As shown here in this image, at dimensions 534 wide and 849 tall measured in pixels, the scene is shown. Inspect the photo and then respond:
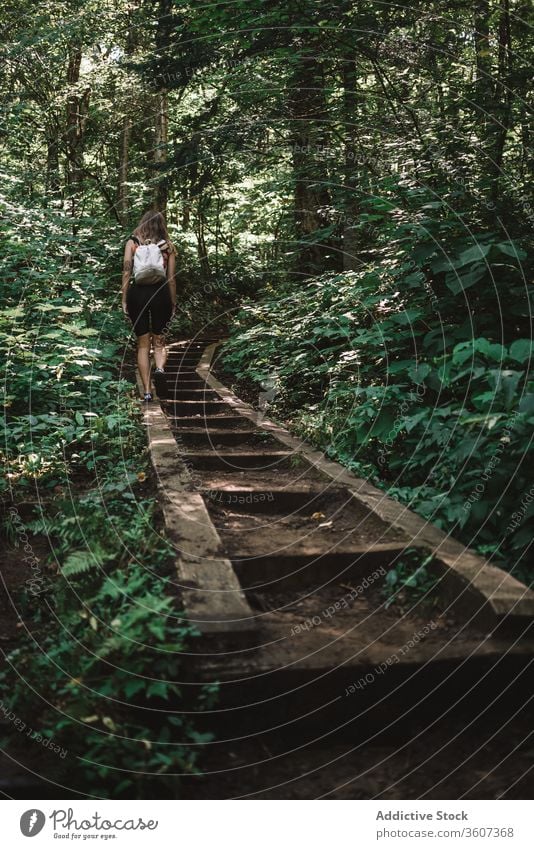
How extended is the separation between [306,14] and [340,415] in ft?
14.7

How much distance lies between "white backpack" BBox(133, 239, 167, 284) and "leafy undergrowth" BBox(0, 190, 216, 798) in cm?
93

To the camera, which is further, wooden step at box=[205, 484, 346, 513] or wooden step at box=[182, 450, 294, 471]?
wooden step at box=[182, 450, 294, 471]

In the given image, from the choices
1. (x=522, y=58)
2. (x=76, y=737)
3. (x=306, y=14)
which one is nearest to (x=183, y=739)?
(x=76, y=737)

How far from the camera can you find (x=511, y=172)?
622 cm

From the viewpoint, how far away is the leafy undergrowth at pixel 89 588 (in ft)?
7.53

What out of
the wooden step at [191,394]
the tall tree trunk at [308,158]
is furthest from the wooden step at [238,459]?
the tall tree trunk at [308,158]

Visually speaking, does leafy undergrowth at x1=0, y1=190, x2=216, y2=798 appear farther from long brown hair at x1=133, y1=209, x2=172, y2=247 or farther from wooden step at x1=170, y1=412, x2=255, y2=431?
long brown hair at x1=133, y1=209, x2=172, y2=247

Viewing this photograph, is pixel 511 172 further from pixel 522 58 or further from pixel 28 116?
pixel 28 116

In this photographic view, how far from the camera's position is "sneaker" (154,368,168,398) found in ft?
23.8

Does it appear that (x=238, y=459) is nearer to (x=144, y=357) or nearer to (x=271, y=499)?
(x=271, y=499)

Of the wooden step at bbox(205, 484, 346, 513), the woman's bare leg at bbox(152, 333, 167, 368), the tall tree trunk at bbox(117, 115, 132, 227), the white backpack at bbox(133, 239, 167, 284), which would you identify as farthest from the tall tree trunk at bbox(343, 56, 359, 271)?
the tall tree trunk at bbox(117, 115, 132, 227)

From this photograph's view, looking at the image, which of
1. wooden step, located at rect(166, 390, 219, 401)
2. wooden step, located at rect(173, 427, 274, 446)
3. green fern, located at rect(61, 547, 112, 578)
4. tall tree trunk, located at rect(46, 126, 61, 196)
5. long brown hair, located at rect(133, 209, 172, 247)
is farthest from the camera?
tall tree trunk, located at rect(46, 126, 61, 196)

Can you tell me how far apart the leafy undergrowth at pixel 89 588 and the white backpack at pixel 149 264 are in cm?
93

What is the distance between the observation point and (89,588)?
3.22m
